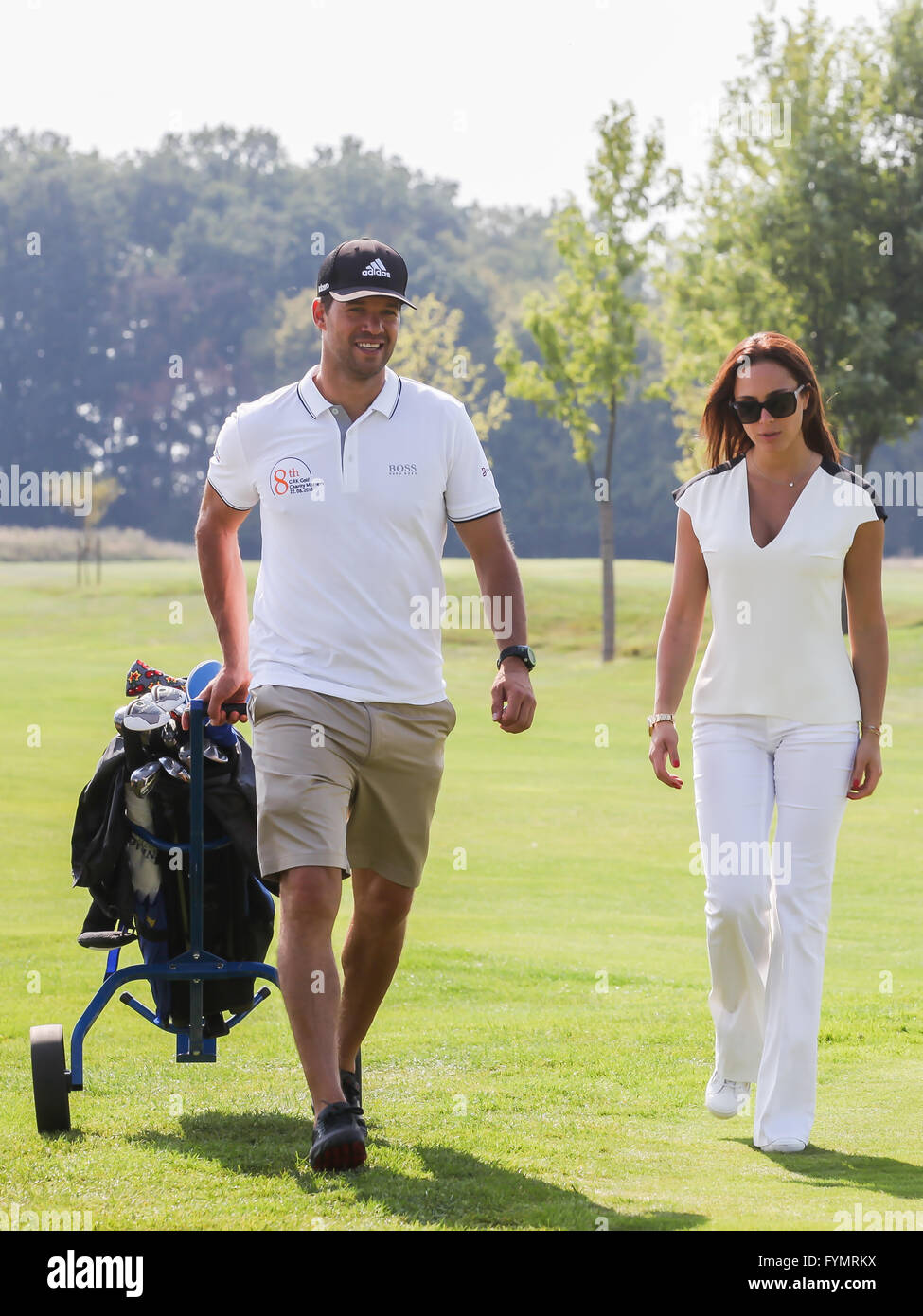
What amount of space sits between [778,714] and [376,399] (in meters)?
1.49

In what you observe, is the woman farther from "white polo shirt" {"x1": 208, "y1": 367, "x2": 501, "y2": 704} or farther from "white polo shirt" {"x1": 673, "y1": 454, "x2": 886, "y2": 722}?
"white polo shirt" {"x1": 208, "y1": 367, "x2": 501, "y2": 704}

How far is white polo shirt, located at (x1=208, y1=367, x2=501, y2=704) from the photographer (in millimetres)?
4938

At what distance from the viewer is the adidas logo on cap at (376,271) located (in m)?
5.09

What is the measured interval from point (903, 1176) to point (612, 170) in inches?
1310

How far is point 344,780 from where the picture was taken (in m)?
4.92

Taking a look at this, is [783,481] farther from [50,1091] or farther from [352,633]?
[50,1091]

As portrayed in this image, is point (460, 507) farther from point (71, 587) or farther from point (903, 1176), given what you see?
point (71, 587)

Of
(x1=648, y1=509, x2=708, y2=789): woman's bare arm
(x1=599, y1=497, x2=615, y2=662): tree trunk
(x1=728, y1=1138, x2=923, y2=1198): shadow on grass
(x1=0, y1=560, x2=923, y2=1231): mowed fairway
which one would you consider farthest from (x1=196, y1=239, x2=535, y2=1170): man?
(x1=599, y1=497, x2=615, y2=662): tree trunk

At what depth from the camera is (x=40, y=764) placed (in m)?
18.8

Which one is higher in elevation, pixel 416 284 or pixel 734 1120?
pixel 416 284

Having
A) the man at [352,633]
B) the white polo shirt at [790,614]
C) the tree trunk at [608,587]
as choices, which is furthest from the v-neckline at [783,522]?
A: the tree trunk at [608,587]

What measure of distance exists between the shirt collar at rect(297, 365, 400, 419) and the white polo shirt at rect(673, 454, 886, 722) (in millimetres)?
1058

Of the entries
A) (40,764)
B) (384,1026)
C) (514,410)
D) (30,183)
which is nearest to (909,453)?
(514,410)

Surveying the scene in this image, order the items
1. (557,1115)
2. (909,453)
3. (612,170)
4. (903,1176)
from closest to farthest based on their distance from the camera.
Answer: (903,1176), (557,1115), (612,170), (909,453)
